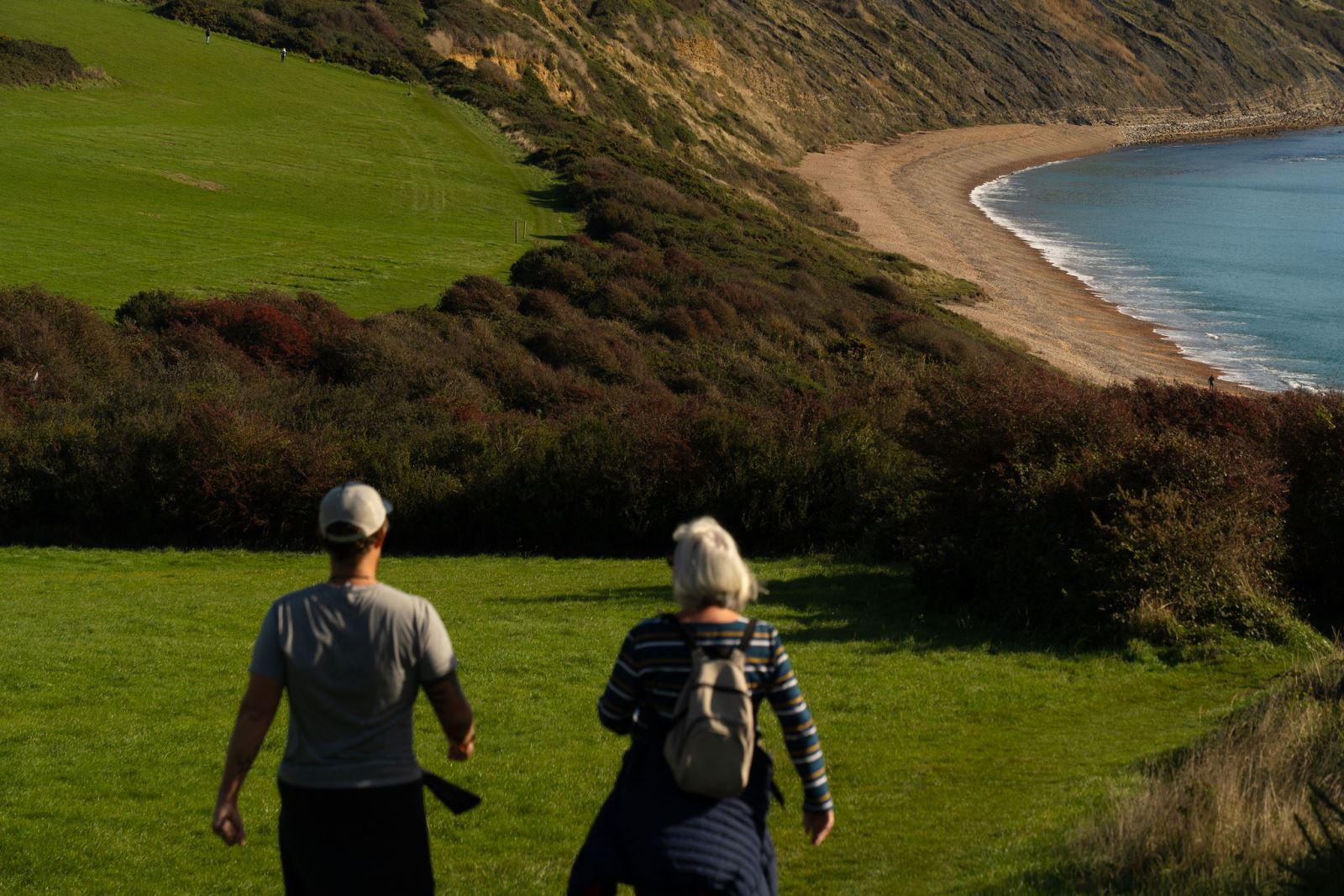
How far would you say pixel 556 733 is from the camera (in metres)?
11.0

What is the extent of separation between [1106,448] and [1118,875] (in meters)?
11.4

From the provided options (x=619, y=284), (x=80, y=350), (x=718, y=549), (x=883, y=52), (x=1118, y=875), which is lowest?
(x=80, y=350)

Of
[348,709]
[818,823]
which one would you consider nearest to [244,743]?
[348,709]

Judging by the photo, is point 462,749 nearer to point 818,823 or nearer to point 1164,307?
point 818,823

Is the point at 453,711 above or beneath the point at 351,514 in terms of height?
beneath

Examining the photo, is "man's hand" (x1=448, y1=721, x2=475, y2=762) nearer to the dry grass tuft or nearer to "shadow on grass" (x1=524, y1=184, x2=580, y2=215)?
the dry grass tuft

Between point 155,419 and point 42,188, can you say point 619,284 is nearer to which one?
point 42,188

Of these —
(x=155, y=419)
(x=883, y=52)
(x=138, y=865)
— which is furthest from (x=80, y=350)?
(x=883, y=52)

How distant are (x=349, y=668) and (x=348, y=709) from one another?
0.54 ft

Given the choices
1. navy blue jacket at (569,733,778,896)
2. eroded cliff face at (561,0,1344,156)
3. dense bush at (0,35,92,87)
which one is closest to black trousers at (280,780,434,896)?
navy blue jacket at (569,733,778,896)

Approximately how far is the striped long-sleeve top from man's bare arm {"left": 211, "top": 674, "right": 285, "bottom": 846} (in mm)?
1213

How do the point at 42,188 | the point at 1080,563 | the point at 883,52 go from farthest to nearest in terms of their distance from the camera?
the point at 883,52
the point at 42,188
the point at 1080,563

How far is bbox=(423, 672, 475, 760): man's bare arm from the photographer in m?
5.02

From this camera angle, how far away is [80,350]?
32.4 metres
